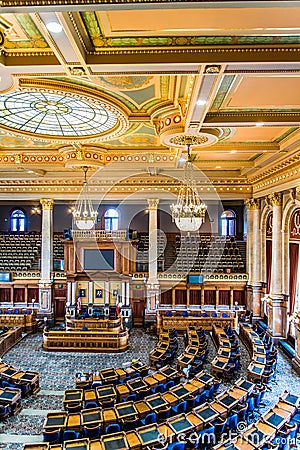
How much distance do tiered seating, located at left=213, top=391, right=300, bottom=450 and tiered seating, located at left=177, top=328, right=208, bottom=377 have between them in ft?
12.4

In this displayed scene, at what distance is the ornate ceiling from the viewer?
447 cm

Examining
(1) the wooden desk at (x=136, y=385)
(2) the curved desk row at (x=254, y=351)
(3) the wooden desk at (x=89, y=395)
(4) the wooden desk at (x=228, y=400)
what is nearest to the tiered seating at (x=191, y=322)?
(2) the curved desk row at (x=254, y=351)

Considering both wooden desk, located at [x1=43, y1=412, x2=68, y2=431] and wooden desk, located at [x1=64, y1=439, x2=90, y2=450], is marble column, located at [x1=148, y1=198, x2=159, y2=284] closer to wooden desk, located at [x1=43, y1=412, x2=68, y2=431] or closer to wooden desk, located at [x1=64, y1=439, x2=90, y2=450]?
wooden desk, located at [x1=43, y1=412, x2=68, y2=431]

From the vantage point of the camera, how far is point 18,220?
27375 millimetres

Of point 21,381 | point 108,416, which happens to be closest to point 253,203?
point 108,416

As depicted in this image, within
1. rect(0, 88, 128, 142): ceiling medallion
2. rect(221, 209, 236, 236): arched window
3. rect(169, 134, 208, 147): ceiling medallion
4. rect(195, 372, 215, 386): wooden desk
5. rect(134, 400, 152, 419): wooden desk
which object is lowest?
rect(134, 400, 152, 419): wooden desk

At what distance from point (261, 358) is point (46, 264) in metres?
12.9

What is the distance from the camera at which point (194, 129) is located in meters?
8.61

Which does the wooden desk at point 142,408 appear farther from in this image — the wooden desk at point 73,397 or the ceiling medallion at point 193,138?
the ceiling medallion at point 193,138

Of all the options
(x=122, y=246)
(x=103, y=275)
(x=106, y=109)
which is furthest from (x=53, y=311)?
(x=106, y=109)

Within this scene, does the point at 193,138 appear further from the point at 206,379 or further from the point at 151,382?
the point at 151,382

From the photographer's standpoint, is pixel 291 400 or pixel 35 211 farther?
pixel 35 211

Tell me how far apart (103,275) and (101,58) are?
53.4ft

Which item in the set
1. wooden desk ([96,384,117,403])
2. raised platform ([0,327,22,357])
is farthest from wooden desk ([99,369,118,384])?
raised platform ([0,327,22,357])
